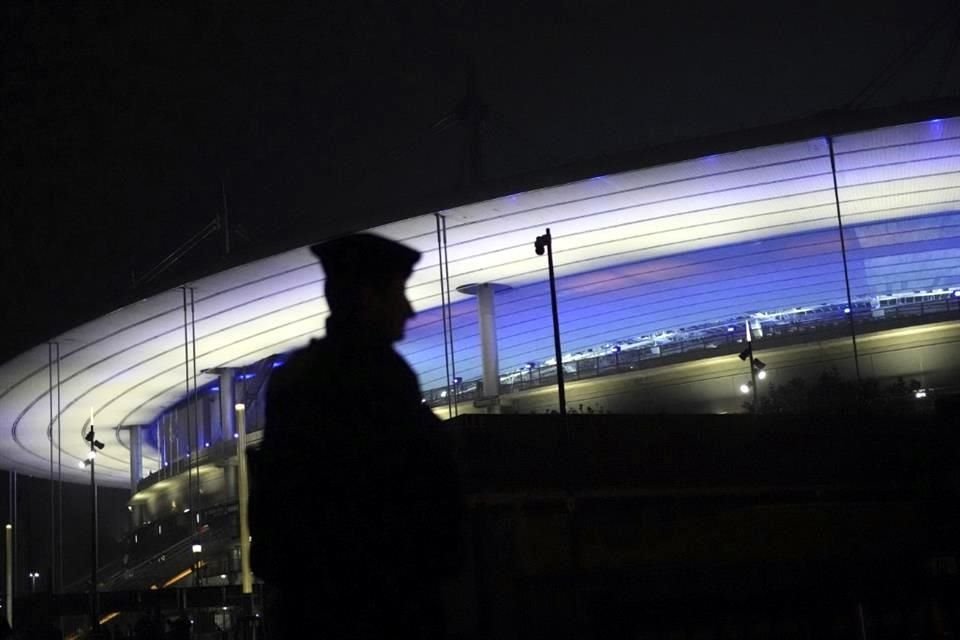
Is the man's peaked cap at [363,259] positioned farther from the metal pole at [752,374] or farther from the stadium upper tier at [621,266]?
the metal pole at [752,374]

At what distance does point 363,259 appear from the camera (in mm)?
2826

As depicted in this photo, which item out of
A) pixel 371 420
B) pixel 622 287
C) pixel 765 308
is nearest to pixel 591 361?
pixel 622 287

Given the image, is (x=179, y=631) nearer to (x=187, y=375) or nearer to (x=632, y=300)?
(x=632, y=300)

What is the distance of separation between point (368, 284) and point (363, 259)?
0.06 meters

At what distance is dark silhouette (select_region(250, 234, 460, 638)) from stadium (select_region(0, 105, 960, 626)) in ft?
89.9

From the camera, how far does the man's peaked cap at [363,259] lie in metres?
2.83

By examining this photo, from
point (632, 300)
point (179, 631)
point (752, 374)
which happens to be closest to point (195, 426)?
point (632, 300)

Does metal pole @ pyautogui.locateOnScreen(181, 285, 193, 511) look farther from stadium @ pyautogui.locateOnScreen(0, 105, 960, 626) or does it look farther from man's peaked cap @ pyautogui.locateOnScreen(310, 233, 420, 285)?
man's peaked cap @ pyautogui.locateOnScreen(310, 233, 420, 285)

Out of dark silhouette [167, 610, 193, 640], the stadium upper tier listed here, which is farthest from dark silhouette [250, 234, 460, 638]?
the stadium upper tier

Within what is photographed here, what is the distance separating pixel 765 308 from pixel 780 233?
13.0 feet

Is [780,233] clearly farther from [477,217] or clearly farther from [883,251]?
[477,217]

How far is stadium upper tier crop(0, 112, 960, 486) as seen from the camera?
3191cm

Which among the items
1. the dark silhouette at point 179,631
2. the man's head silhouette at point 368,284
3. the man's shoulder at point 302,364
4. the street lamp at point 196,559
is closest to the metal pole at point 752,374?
the dark silhouette at point 179,631

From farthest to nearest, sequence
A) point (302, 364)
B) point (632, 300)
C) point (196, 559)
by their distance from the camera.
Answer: point (196, 559) < point (632, 300) < point (302, 364)
